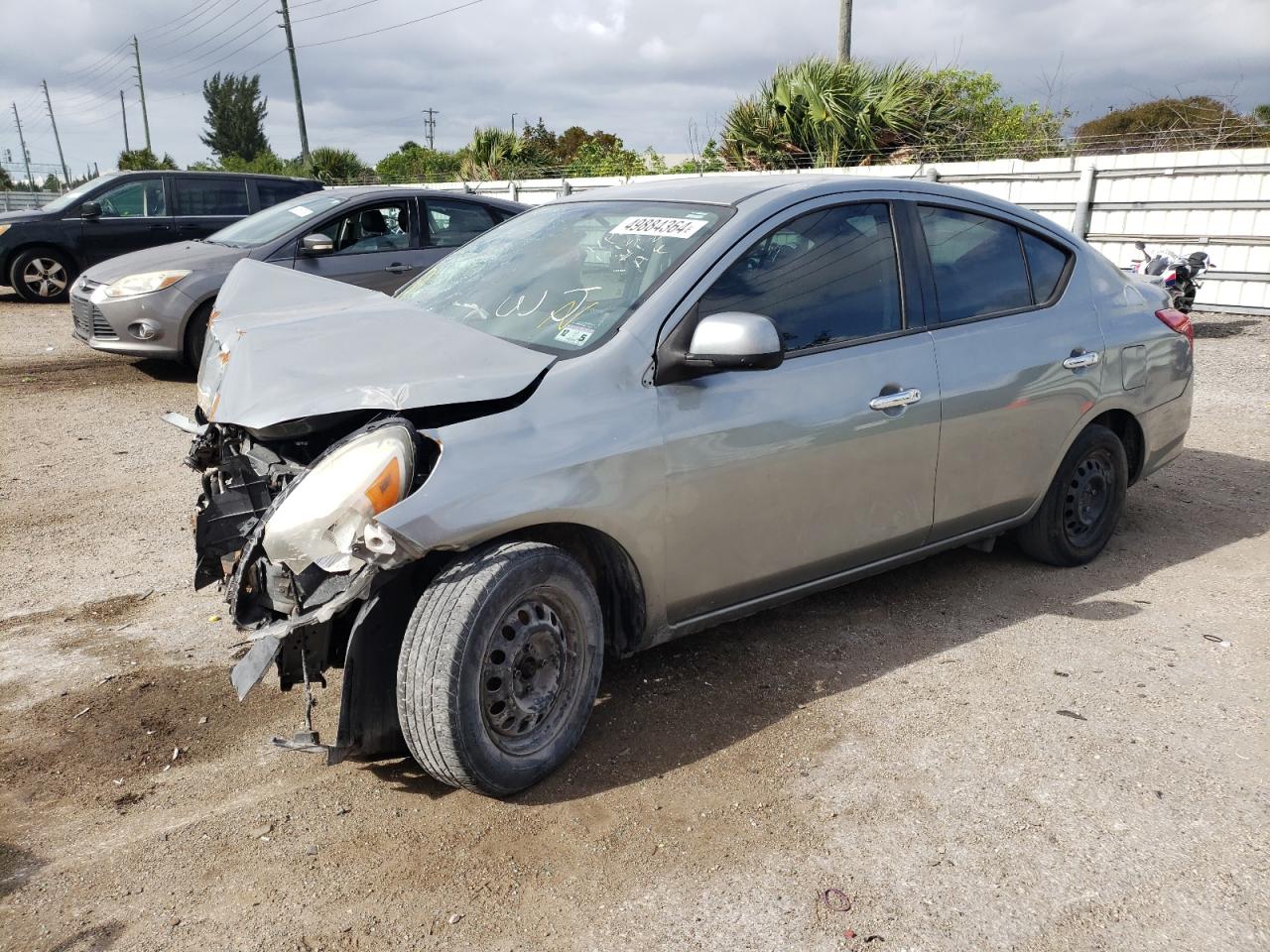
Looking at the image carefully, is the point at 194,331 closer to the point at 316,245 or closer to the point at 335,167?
the point at 316,245

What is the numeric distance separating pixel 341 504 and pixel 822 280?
192 cm

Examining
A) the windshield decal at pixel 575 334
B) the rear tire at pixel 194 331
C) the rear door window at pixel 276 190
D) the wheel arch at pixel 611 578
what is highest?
the rear door window at pixel 276 190

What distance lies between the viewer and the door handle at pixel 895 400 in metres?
3.68

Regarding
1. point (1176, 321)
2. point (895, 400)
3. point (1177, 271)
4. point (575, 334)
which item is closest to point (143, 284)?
point (575, 334)

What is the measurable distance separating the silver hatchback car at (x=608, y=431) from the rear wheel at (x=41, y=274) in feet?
35.1

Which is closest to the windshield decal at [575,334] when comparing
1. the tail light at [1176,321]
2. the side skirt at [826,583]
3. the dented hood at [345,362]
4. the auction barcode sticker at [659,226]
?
the dented hood at [345,362]

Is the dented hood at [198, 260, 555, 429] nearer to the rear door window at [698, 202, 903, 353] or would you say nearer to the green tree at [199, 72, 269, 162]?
the rear door window at [698, 202, 903, 353]

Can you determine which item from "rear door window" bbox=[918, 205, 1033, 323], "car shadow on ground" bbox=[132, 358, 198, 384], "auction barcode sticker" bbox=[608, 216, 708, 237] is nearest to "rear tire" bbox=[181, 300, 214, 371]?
"car shadow on ground" bbox=[132, 358, 198, 384]

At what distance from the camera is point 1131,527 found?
18.1 ft

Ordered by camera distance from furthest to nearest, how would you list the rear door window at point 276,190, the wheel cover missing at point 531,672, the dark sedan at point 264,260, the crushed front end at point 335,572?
the rear door window at point 276,190 → the dark sedan at point 264,260 → the wheel cover missing at point 531,672 → the crushed front end at point 335,572

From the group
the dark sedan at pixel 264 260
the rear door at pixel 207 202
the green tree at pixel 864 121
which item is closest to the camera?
the dark sedan at pixel 264 260

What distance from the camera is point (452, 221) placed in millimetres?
9320

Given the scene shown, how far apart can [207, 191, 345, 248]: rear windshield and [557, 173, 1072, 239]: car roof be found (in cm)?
523

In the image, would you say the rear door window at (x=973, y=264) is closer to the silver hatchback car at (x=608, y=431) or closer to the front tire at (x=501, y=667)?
the silver hatchback car at (x=608, y=431)
